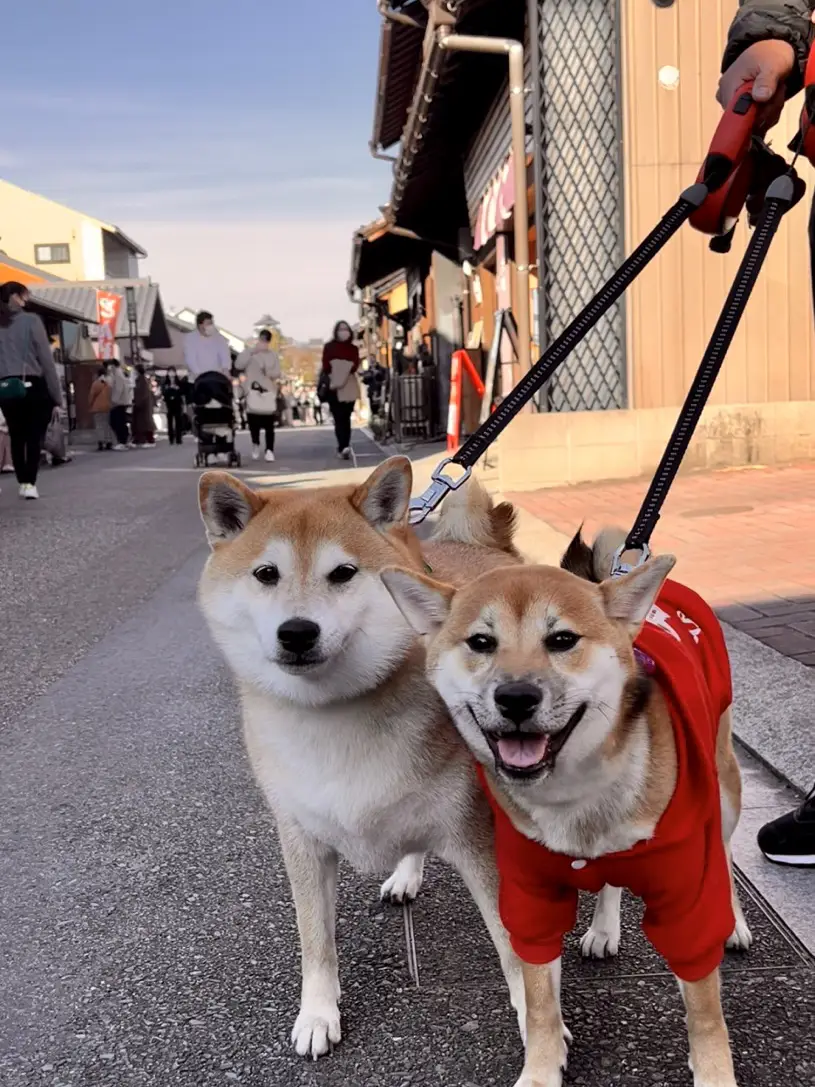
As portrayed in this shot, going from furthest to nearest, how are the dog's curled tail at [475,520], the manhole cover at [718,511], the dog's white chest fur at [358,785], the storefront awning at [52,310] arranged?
1. the storefront awning at [52,310]
2. the manhole cover at [718,511]
3. the dog's curled tail at [475,520]
4. the dog's white chest fur at [358,785]

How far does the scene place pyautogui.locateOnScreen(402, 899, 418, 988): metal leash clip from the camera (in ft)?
7.71

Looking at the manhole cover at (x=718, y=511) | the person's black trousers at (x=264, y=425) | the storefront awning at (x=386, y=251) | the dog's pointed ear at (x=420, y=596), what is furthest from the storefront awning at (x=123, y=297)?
the dog's pointed ear at (x=420, y=596)

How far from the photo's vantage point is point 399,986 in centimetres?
230

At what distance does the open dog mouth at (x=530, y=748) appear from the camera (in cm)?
177

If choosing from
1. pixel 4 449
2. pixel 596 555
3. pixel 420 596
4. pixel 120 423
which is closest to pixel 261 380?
pixel 4 449

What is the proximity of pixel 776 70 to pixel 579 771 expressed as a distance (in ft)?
5.82

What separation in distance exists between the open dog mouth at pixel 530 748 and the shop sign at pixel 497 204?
30.7 feet

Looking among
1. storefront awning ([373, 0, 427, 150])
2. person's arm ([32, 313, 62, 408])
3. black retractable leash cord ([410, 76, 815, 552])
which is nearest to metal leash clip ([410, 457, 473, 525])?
black retractable leash cord ([410, 76, 815, 552])

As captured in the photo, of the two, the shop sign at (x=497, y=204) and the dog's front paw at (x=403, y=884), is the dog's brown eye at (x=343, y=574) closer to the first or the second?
the dog's front paw at (x=403, y=884)

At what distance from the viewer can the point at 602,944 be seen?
2.35 metres

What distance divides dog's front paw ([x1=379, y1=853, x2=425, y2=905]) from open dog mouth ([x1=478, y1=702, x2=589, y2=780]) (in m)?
1.01

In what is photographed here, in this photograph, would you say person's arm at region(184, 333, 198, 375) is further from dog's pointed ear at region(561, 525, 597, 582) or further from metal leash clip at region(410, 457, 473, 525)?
dog's pointed ear at region(561, 525, 597, 582)

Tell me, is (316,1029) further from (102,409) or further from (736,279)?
(102,409)

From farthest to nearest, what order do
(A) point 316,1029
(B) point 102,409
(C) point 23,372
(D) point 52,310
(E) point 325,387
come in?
(D) point 52,310 < (B) point 102,409 < (E) point 325,387 < (C) point 23,372 < (A) point 316,1029
